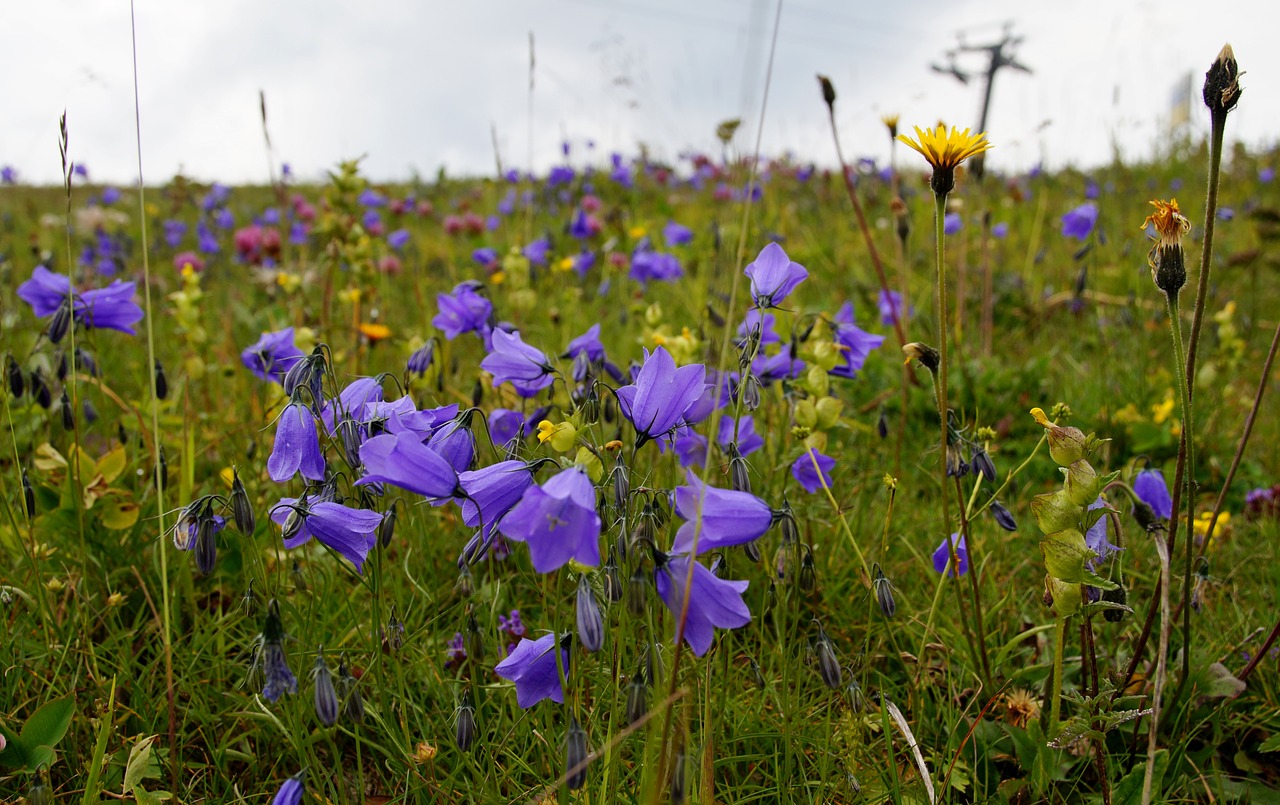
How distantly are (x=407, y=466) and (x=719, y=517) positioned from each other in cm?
45

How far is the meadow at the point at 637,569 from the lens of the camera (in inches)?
52.0

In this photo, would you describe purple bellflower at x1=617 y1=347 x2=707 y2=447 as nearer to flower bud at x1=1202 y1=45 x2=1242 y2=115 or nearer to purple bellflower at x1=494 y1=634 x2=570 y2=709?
purple bellflower at x1=494 y1=634 x2=570 y2=709

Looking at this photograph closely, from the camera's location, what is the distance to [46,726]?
5.04 ft

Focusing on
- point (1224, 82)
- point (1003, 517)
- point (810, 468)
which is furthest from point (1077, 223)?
point (1224, 82)

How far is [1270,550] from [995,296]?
297 centimetres

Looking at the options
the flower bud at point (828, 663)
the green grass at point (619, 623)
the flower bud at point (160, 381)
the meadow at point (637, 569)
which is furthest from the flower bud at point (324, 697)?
the flower bud at point (160, 381)

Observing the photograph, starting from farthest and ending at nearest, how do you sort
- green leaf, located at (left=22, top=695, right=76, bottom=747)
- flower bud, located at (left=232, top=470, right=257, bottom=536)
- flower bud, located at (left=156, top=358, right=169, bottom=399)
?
flower bud, located at (left=156, top=358, right=169, bottom=399) < green leaf, located at (left=22, top=695, right=76, bottom=747) < flower bud, located at (left=232, top=470, right=257, bottom=536)

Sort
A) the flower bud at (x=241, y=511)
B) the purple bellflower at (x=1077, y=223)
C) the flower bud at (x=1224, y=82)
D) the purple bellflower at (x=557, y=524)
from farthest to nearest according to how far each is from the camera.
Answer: the purple bellflower at (x=1077, y=223) < the flower bud at (x=241, y=511) < the flower bud at (x=1224, y=82) < the purple bellflower at (x=557, y=524)

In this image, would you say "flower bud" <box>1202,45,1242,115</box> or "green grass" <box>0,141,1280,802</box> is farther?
"green grass" <box>0,141,1280,802</box>

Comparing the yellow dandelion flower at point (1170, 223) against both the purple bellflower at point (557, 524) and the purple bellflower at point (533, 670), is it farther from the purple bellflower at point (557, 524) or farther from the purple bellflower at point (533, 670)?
the purple bellflower at point (533, 670)

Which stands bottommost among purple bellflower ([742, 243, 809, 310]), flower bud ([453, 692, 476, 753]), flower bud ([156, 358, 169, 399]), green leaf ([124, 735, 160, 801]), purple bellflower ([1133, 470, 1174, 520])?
green leaf ([124, 735, 160, 801])

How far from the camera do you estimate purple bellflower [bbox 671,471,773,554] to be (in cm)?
113

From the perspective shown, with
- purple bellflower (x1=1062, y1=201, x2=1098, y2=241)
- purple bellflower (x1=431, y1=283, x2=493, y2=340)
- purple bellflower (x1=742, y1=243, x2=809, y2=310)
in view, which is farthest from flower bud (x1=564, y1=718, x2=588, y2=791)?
purple bellflower (x1=1062, y1=201, x2=1098, y2=241)

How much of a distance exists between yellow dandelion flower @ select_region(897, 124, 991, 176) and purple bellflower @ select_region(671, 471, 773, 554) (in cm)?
66
